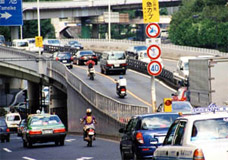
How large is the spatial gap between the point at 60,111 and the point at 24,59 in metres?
5.75

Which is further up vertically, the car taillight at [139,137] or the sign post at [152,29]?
the sign post at [152,29]

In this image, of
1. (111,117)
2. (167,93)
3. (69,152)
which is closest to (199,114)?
(69,152)

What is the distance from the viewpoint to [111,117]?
39.6 meters

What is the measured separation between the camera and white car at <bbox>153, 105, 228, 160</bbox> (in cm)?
1185

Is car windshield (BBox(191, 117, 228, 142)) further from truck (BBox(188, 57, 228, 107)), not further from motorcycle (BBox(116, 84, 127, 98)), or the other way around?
motorcycle (BBox(116, 84, 127, 98))

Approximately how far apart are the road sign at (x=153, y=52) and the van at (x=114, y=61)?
39.1 metres

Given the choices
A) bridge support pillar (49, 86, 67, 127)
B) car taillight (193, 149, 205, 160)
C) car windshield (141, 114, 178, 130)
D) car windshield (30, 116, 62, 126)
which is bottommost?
bridge support pillar (49, 86, 67, 127)

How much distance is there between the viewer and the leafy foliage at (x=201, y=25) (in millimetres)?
119125

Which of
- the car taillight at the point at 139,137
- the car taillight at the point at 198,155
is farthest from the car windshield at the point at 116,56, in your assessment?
the car taillight at the point at 198,155

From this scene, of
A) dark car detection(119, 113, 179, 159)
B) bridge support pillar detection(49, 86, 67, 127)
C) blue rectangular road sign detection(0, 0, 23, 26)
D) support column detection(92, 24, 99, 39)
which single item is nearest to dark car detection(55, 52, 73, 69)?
bridge support pillar detection(49, 86, 67, 127)

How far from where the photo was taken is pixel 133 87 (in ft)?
196

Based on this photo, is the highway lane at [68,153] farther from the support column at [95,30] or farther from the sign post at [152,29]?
the support column at [95,30]

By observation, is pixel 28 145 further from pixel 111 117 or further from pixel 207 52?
pixel 207 52

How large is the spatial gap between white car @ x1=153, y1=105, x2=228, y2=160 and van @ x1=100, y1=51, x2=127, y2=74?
52164 millimetres
